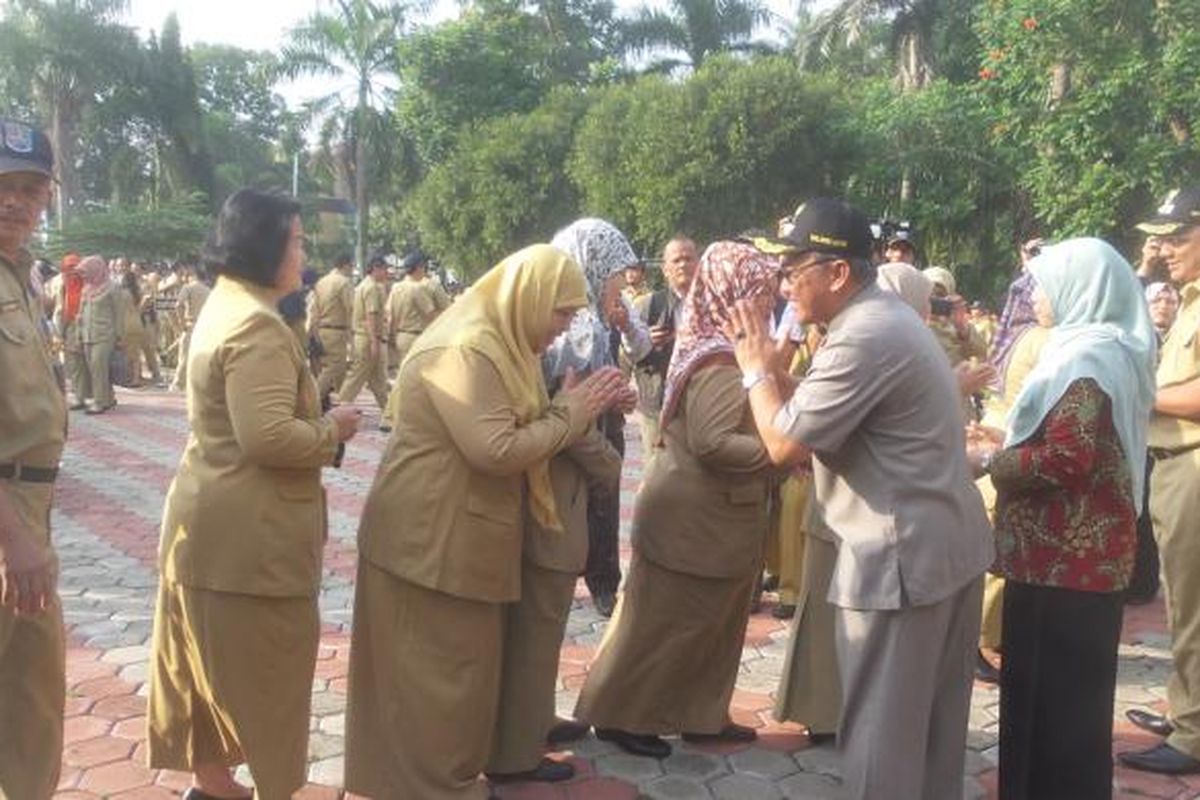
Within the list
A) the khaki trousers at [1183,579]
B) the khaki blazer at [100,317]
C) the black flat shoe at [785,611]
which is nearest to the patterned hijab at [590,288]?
the black flat shoe at [785,611]

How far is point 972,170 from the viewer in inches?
766

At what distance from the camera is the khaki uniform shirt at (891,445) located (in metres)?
2.72

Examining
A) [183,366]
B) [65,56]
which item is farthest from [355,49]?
[183,366]

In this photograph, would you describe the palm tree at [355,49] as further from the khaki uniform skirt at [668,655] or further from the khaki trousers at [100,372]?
the khaki uniform skirt at [668,655]

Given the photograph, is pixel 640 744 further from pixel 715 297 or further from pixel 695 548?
pixel 715 297

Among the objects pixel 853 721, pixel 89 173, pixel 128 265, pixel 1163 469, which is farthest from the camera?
pixel 89 173

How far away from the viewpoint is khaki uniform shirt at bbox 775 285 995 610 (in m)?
2.72

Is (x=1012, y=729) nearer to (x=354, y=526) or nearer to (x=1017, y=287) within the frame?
(x=1017, y=287)

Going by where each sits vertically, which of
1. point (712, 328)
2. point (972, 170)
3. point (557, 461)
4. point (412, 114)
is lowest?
point (557, 461)

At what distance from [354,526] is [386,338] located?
4.64 meters

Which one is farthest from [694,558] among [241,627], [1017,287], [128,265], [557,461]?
[128,265]

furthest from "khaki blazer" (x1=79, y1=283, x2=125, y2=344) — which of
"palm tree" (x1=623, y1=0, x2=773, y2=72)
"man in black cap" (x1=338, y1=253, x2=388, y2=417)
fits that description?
"palm tree" (x1=623, y1=0, x2=773, y2=72)

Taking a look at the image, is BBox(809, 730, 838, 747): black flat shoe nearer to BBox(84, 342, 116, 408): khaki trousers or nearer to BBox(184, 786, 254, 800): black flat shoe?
BBox(184, 786, 254, 800): black flat shoe

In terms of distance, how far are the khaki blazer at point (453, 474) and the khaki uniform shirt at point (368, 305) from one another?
27.5 feet
